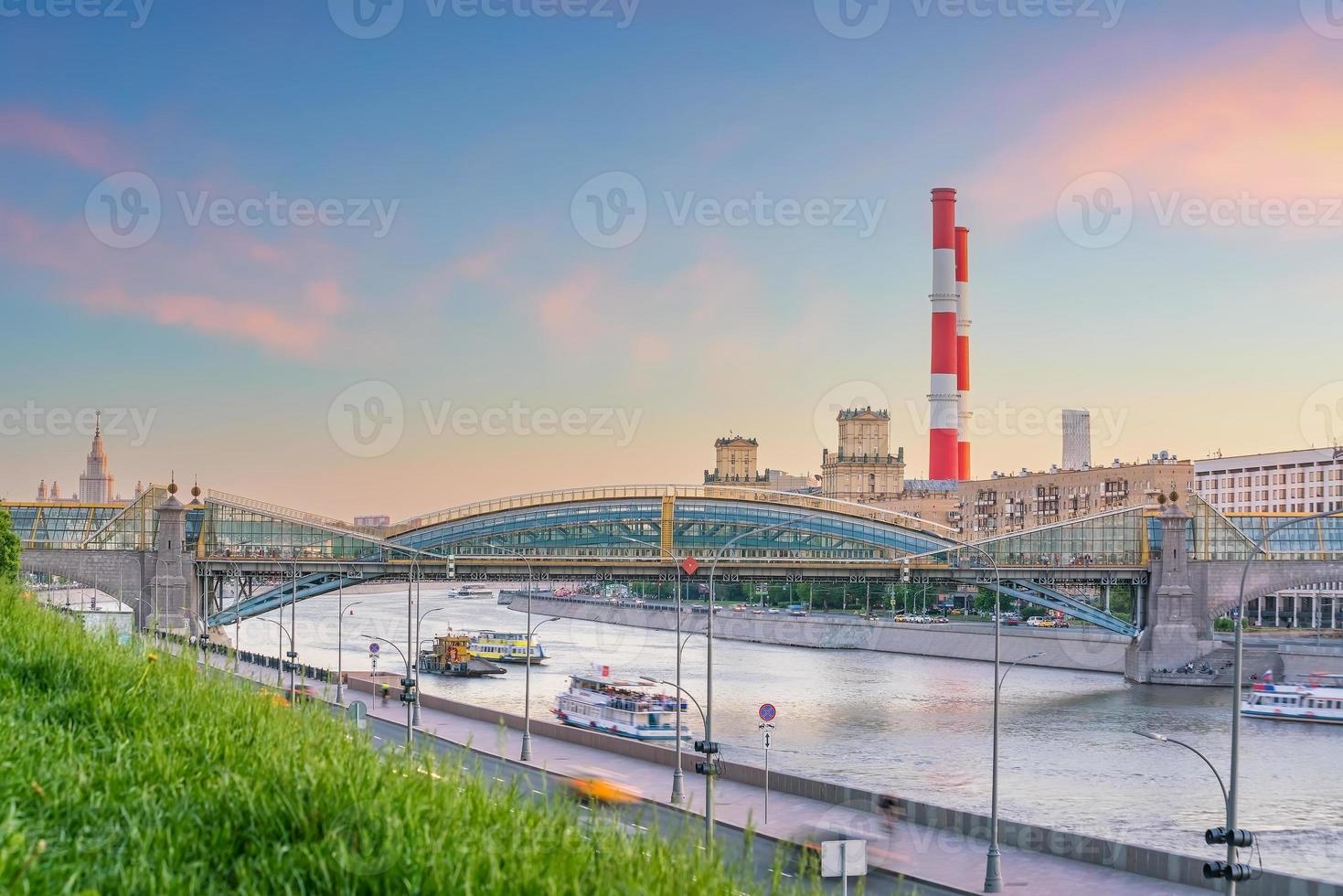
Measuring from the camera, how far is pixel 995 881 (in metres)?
24.3

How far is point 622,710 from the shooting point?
50.3m

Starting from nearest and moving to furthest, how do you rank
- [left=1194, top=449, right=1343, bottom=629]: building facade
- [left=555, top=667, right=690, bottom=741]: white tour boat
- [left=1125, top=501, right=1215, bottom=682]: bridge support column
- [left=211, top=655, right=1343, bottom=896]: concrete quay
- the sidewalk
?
1. [left=211, top=655, right=1343, bottom=896]: concrete quay
2. the sidewalk
3. [left=555, top=667, right=690, bottom=741]: white tour boat
4. [left=1125, top=501, right=1215, bottom=682]: bridge support column
5. [left=1194, top=449, right=1343, bottom=629]: building facade

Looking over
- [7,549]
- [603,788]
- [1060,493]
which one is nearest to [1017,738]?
[603,788]

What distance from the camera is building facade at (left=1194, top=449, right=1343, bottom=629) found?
93062mm

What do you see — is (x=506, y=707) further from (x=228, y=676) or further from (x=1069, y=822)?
(x=228, y=676)

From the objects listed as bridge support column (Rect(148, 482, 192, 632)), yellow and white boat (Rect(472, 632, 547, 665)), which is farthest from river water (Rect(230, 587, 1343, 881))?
bridge support column (Rect(148, 482, 192, 632))

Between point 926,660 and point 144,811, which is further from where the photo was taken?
point 926,660

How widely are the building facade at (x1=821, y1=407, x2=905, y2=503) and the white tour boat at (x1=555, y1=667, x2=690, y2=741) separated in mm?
119901

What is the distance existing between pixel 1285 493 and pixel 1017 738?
71291mm

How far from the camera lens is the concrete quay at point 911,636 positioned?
78.8 meters

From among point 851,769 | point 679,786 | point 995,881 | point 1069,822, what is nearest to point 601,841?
point 995,881

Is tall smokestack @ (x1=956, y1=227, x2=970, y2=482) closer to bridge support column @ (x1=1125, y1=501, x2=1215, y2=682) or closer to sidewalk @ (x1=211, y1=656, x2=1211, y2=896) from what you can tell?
bridge support column @ (x1=1125, y1=501, x2=1215, y2=682)

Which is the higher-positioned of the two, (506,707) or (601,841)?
(601,841)

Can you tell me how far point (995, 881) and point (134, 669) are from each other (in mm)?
16114
